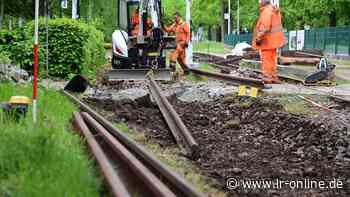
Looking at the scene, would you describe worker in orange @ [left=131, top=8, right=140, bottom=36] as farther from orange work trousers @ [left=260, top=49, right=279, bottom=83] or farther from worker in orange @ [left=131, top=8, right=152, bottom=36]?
orange work trousers @ [left=260, top=49, right=279, bottom=83]

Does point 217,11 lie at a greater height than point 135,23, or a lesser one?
greater

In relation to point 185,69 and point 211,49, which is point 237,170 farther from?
point 211,49

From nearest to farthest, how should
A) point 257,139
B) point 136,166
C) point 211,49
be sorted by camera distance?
point 136,166 → point 257,139 → point 211,49

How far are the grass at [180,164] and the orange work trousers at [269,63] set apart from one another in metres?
7.66

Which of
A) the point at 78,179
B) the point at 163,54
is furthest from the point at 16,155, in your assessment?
the point at 163,54

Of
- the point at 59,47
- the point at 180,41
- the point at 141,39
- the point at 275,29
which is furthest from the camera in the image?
the point at 180,41

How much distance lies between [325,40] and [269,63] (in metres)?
31.4

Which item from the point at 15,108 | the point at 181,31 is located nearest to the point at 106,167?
the point at 15,108

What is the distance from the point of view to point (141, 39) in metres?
22.2

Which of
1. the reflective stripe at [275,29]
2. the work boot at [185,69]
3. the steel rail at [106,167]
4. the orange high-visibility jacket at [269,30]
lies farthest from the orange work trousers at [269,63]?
the steel rail at [106,167]

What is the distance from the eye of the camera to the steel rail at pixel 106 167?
216 inches

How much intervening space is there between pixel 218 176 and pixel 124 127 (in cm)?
400

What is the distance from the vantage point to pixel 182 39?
24.8m

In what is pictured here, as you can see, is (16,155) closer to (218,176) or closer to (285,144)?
(218,176)
